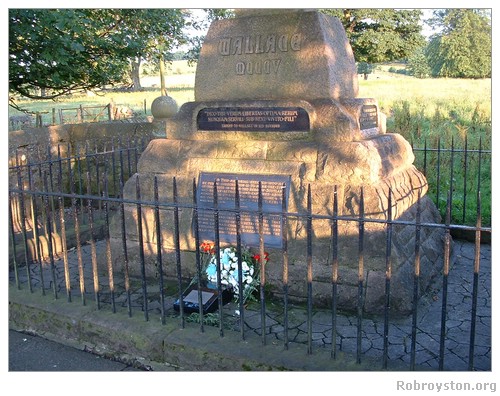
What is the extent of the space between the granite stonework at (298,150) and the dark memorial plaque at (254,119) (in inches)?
0.4

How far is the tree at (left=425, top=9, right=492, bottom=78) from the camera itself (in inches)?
1123

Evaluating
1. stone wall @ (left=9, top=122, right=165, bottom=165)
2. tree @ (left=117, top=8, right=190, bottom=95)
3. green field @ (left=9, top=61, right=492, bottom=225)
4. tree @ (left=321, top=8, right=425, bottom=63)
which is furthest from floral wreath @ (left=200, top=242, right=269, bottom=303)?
tree @ (left=321, top=8, right=425, bottom=63)

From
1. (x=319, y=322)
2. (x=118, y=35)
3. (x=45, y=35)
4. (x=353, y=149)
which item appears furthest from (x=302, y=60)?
(x=118, y=35)

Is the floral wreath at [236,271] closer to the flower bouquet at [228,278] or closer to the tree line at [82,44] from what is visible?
the flower bouquet at [228,278]

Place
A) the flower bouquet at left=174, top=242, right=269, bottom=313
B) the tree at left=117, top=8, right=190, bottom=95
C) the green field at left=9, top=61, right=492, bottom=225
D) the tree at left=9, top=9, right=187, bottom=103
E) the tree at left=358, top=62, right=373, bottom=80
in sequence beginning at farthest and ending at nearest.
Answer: the tree at left=358, top=62, right=373, bottom=80
the tree at left=117, top=8, right=190, bottom=95
the green field at left=9, top=61, right=492, bottom=225
the tree at left=9, top=9, right=187, bottom=103
the flower bouquet at left=174, top=242, right=269, bottom=313

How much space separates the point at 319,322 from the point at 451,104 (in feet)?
52.6

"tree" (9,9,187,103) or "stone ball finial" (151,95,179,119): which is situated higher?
"tree" (9,9,187,103)

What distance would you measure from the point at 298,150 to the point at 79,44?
4.52 m

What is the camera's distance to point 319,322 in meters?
4.14

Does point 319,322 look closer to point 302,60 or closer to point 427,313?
point 427,313

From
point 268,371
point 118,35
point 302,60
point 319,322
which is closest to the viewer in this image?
point 268,371

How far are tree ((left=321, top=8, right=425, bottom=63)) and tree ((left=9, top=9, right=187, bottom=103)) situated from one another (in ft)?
59.0

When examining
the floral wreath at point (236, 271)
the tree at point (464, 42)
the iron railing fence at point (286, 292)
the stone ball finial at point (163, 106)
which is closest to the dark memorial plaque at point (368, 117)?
the iron railing fence at point (286, 292)

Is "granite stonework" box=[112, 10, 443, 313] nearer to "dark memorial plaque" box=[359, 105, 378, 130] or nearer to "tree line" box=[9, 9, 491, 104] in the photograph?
"dark memorial plaque" box=[359, 105, 378, 130]
